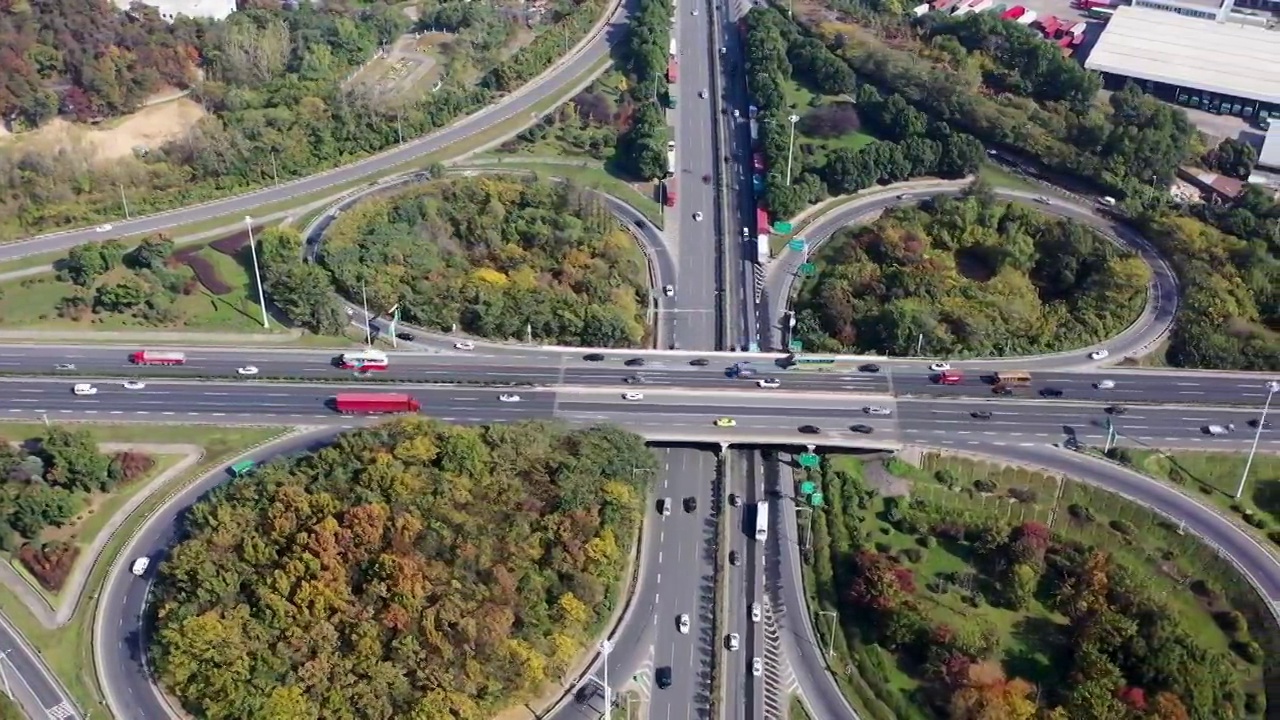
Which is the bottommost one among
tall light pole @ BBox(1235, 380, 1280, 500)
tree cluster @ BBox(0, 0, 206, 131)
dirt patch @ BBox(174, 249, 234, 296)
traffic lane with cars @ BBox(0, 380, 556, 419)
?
tall light pole @ BBox(1235, 380, 1280, 500)

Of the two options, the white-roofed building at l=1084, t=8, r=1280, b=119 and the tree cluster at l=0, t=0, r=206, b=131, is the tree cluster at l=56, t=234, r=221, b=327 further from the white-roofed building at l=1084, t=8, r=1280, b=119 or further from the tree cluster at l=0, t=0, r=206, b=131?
the white-roofed building at l=1084, t=8, r=1280, b=119

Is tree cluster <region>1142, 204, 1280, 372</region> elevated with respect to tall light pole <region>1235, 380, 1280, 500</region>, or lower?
elevated

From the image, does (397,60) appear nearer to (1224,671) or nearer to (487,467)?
→ (487,467)

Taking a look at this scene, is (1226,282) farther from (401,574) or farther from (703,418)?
(401,574)

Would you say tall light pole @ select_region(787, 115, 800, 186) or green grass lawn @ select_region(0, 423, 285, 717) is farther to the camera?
tall light pole @ select_region(787, 115, 800, 186)

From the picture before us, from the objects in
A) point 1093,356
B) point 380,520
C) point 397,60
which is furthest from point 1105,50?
point 380,520

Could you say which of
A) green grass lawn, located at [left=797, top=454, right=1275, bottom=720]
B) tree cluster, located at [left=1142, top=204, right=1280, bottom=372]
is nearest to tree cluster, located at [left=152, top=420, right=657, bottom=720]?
green grass lawn, located at [left=797, top=454, right=1275, bottom=720]

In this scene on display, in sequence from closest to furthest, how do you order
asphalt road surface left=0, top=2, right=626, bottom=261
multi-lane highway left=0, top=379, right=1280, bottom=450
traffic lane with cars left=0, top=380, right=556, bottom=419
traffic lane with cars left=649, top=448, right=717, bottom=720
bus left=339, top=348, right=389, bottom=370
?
traffic lane with cars left=649, top=448, right=717, bottom=720, multi-lane highway left=0, top=379, right=1280, bottom=450, traffic lane with cars left=0, top=380, right=556, bottom=419, bus left=339, top=348, right=389, bottom=370, asphalt road surface left=0, top=2, right=626, bottom=261
